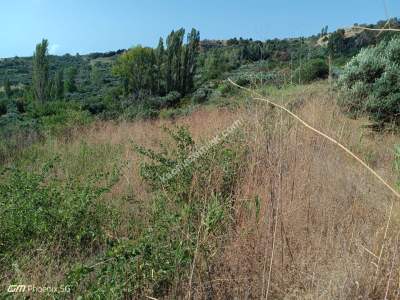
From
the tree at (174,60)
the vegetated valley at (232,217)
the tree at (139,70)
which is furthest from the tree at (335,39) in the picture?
the tree at (139,70)

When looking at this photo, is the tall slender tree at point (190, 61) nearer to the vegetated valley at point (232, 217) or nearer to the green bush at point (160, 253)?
the vegetated valley at point (232, 217)

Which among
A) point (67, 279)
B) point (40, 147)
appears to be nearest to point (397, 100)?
point (67, 279)

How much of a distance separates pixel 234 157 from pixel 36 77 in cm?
2239

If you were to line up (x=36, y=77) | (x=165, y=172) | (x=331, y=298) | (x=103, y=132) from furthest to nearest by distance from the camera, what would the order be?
(x=36, y=77) < (x=103, y=132) < (x=165, y=172) < (x=331, y=298)

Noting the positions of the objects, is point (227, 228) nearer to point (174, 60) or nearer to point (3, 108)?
point (3, 108)

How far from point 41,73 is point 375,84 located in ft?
70.4

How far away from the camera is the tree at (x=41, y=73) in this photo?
76.8 feet

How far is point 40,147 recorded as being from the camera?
7.14 m

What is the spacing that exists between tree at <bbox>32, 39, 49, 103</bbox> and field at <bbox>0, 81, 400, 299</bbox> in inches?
828

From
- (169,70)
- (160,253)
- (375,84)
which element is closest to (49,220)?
(160,253)

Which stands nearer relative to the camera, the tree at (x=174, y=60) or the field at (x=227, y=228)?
the field at (x=227, y=228)

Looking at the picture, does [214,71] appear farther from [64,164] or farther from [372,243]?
[372,243]

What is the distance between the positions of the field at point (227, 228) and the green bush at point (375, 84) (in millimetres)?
1742

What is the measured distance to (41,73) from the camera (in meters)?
23.5
